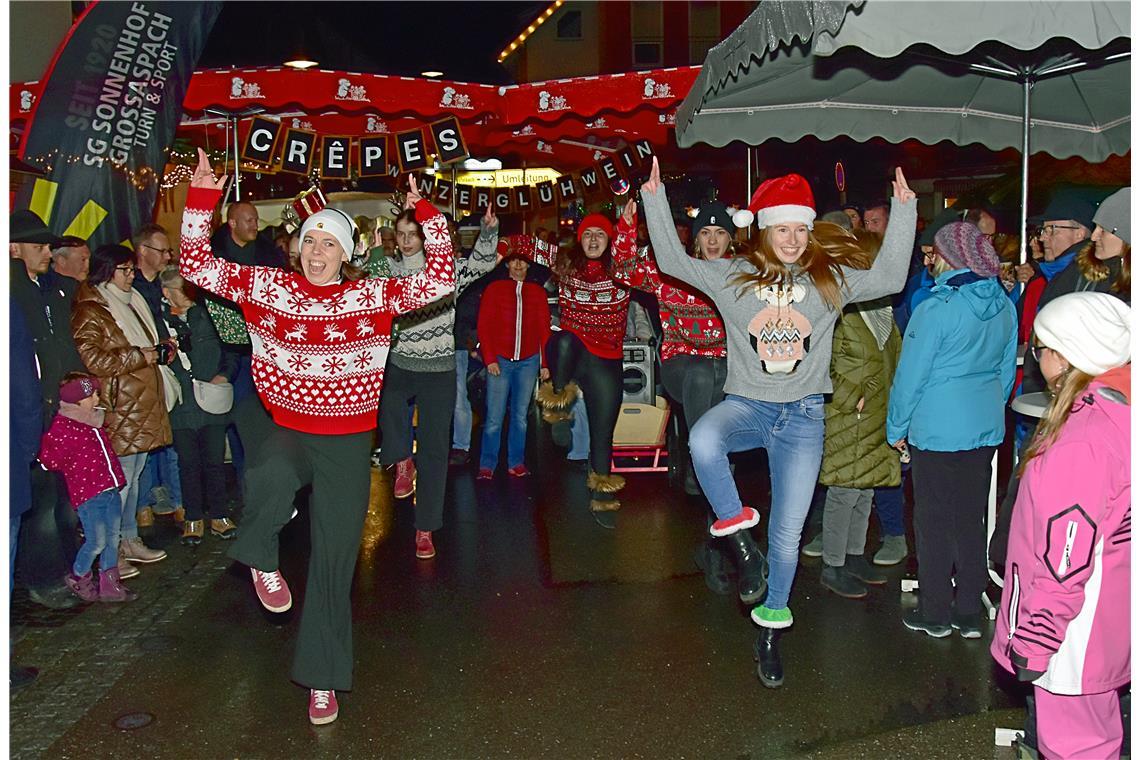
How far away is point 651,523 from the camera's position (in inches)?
331

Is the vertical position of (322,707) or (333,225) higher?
(333,225)

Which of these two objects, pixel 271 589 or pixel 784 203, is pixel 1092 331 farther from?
pixel 271 589

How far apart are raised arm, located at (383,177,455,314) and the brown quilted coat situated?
2.72m

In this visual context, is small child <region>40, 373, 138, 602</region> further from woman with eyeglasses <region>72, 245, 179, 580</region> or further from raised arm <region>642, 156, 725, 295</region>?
raised arm <region>642, 156, 725, 295</region>

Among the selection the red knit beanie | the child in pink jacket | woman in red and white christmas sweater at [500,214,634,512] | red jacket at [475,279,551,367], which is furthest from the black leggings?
the child in pink jacket

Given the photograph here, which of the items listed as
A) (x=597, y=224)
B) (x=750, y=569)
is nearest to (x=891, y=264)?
(x=750, y=569)

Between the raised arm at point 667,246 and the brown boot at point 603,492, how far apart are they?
11.5 feet

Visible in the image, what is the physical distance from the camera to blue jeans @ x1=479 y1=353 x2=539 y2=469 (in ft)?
33.0

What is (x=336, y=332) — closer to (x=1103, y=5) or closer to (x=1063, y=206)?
(x=1103, y=5)

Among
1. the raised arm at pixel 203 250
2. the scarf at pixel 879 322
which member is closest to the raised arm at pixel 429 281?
the raised arm at pixel 203 250

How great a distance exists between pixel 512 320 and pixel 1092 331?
666 centimetres

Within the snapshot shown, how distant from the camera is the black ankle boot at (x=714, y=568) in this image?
6727 mm

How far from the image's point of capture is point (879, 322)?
6.57 meters

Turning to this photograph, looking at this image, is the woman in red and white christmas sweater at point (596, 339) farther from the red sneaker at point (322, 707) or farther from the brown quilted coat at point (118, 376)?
the red sneaker at point (322, 707)
